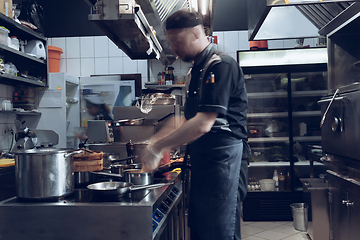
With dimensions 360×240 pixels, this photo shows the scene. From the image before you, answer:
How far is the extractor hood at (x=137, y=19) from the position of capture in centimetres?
195

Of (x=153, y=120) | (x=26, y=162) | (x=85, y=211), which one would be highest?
(x=153, y=120)

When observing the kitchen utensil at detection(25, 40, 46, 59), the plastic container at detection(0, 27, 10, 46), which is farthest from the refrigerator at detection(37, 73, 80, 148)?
the plastic container at detection(0, 27, 10, 46)

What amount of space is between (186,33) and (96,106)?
3889mm

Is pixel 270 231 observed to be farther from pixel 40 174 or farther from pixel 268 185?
pixel 40 174

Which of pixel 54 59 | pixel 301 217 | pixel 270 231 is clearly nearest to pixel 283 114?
pixel 301 217

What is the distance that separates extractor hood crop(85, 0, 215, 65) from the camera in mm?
1951

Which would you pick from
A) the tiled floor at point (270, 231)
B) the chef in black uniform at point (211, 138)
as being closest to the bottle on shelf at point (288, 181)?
the tiled floor at point (270, 231)

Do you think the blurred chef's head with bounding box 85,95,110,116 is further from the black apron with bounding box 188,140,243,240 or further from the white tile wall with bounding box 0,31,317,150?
the black apron with bounding box 188,140,243,240

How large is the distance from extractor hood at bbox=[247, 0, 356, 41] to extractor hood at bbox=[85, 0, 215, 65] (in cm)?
64

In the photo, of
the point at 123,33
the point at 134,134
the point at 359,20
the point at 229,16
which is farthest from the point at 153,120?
the point at 229,16

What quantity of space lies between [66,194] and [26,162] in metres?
0.22

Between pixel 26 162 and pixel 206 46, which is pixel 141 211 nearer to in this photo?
pixel 26 162

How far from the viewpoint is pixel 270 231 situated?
3.84 m

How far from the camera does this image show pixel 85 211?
3.99ft
